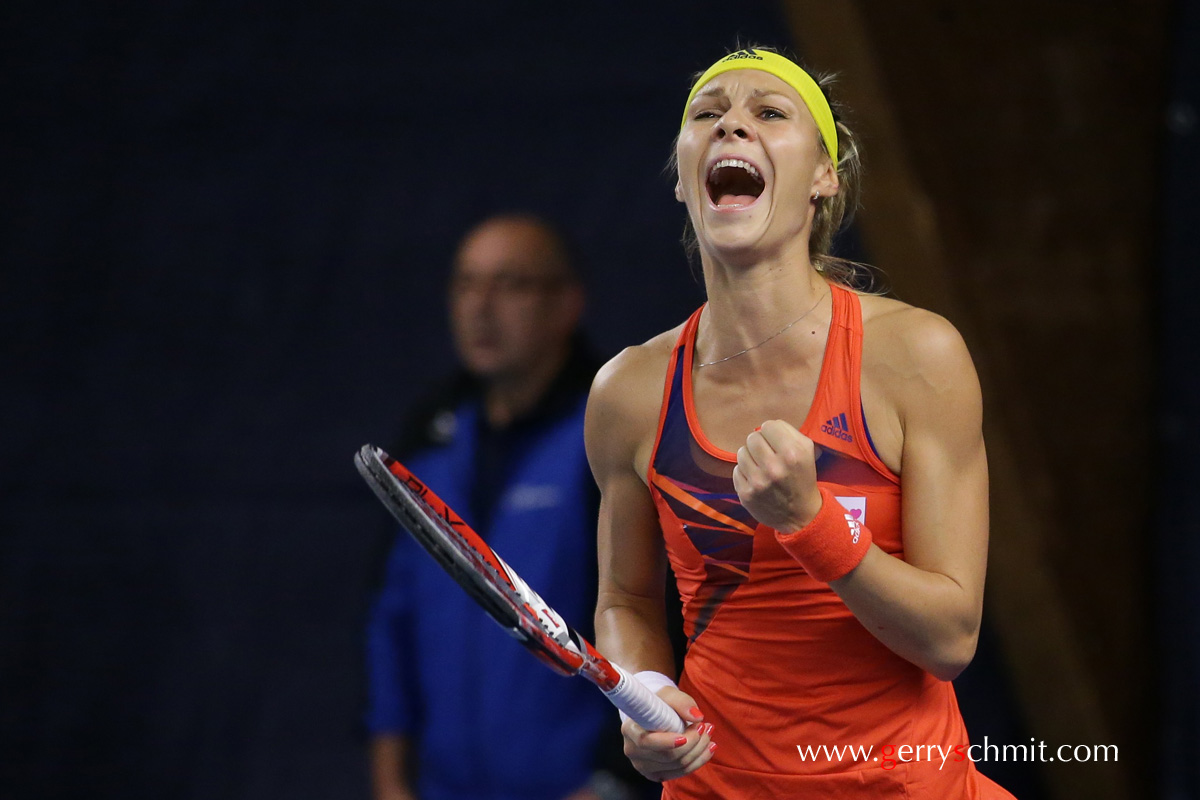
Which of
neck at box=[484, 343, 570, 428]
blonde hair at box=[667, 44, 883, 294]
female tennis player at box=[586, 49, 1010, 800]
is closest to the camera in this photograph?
female tennis player at box=[586, 49, 1010, 800]

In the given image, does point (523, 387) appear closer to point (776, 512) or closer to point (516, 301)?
point (516, 301)

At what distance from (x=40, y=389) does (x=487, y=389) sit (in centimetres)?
139

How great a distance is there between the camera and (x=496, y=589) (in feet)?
4.23

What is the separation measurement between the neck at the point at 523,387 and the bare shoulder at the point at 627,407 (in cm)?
113

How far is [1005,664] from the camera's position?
310 cm

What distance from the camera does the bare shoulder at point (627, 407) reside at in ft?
4.85

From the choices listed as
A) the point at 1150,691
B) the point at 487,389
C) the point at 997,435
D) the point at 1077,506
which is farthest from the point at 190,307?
the point at 1150,691

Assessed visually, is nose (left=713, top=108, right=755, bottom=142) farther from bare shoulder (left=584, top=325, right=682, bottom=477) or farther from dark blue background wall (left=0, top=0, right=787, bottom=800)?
dark blue background wall (left=0, top=0, right=787, bottom=800)

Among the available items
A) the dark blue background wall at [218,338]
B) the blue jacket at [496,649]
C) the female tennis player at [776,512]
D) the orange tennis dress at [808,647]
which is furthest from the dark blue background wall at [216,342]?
the orange tennis dress at [808,647]

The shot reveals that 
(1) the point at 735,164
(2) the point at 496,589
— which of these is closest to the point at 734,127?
(1) the point at 735,164

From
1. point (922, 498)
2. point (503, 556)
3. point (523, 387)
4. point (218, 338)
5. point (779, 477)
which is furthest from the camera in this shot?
point (218, 338)

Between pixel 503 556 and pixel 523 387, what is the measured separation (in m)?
0.37

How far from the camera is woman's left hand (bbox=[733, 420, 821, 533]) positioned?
47.7 inches

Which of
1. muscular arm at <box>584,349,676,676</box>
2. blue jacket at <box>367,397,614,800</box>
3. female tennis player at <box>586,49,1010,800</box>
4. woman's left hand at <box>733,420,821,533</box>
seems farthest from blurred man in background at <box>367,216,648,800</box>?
woman's left hand at <box>733,420,821,533</box>
